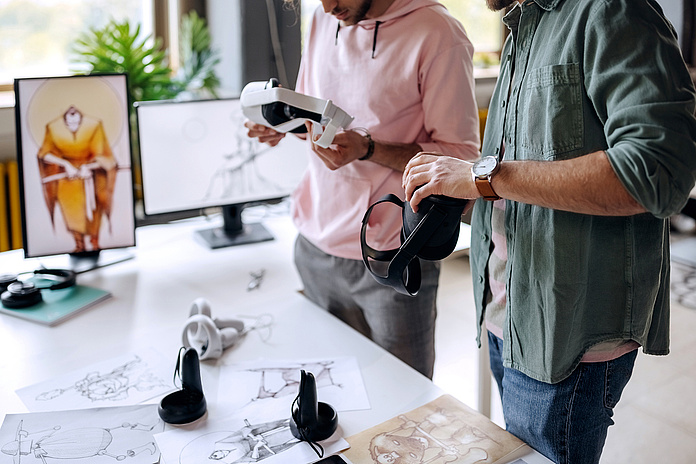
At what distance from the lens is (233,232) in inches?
82.6

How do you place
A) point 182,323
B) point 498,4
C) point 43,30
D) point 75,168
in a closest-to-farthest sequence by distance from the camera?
1. point 498,4
2. point 182,323
3. point 75,168
4. point 43,30

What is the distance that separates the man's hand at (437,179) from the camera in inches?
39.6

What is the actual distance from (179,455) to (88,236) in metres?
0.94

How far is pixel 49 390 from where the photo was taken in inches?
49.1

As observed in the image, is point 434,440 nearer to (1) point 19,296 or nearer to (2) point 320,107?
(2) point 320,107

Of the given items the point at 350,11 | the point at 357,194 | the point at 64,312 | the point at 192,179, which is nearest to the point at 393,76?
the point at 350,11

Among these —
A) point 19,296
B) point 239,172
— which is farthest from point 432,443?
point 239,172

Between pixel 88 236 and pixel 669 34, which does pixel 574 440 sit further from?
pixel 88 236

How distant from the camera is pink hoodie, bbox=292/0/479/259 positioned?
140 centimetres

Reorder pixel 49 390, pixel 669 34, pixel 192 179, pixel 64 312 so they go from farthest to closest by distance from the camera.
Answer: pixel 192 179 < pixel 64 312 < pixel 49 390 < pixel 669 34

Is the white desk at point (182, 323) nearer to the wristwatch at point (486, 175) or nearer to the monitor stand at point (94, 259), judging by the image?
the monitor stand at point (94, 259)

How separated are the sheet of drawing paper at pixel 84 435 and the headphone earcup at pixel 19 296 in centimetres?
46

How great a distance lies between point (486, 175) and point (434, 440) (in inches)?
17.6

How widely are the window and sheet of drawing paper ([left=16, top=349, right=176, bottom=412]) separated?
1.96 meters
